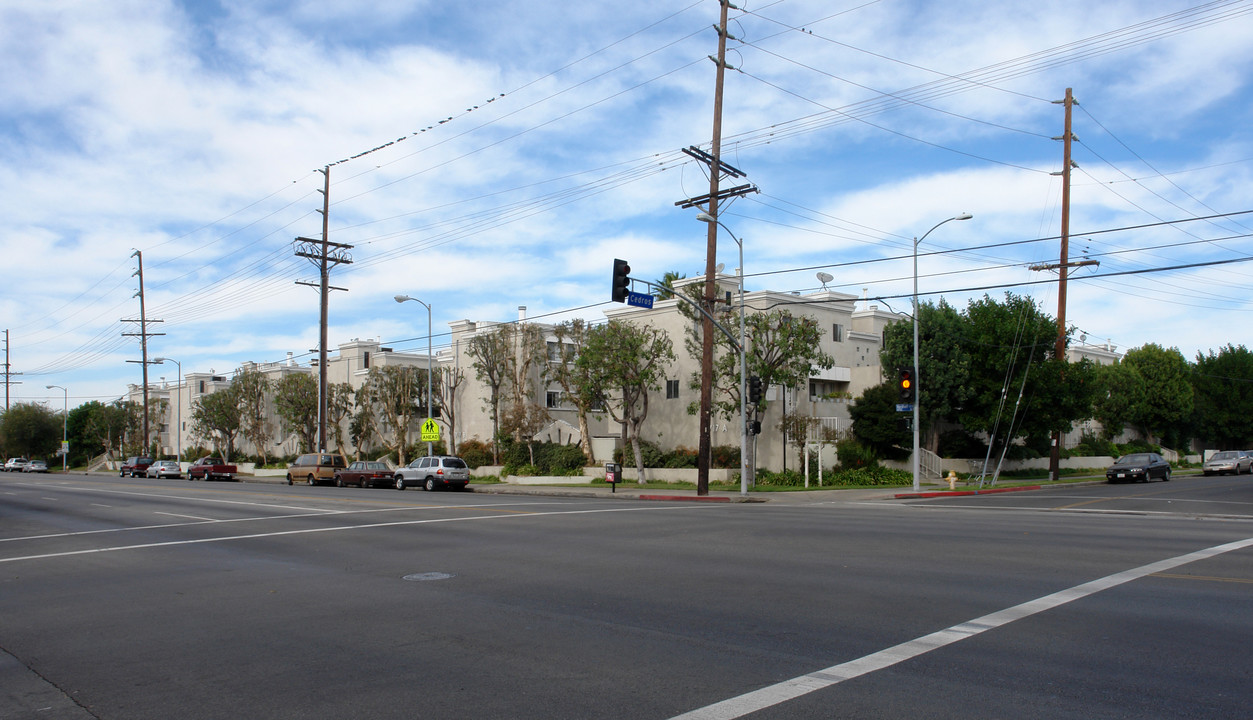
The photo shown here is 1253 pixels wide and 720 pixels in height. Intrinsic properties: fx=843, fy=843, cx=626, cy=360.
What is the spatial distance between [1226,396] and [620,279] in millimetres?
68738

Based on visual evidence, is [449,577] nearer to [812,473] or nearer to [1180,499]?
[1180,499]

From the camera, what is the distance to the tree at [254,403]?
67.1 metres

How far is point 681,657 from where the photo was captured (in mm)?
6969

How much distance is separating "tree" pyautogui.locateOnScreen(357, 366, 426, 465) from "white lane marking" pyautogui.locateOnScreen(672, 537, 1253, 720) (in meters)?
46.6

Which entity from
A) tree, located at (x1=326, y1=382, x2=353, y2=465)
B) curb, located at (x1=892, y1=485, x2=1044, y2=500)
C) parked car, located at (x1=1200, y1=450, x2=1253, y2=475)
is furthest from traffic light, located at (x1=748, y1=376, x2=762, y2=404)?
tree, located at (x1=326, y1=382, x2=353, y2=465)

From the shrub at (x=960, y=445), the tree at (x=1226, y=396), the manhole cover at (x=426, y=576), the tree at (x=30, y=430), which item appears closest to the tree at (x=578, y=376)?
the shrub at (x=960, y=445)

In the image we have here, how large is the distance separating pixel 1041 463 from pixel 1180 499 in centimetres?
2584

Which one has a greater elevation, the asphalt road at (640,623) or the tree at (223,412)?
the tree at (223,412)

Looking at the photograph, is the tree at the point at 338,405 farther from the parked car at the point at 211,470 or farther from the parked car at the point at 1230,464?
the parked car at the point at 1230,464

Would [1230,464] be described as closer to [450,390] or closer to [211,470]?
[450,390]

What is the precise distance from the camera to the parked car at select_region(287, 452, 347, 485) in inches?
1859

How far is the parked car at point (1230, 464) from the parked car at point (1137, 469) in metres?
10.0

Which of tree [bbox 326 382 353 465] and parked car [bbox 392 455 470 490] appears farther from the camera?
tree [bbox 326 382 353 465]

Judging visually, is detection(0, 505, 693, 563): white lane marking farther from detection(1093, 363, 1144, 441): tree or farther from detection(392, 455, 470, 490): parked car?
detection(1093, 363, 1144, 441): tree
